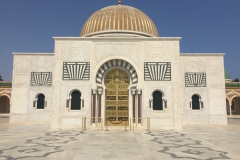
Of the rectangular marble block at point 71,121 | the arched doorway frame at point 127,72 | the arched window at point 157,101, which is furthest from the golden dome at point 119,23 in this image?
the rectangular marble block at point 71,121

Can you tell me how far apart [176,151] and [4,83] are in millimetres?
24187

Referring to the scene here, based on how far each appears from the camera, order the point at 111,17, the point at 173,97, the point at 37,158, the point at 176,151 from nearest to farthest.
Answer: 1. the point at 37,158
2. the point at 176,151
3. the point at 173,97
4. the point at 111,17

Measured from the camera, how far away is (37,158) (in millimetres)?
4555

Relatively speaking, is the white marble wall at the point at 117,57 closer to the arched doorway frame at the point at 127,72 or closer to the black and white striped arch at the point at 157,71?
the arched doorway frame at the point at 127,72

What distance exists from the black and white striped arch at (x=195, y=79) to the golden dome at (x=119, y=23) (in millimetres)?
4253

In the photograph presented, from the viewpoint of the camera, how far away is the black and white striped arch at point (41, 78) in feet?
49.1

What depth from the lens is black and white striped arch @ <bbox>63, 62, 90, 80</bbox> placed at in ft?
37.3

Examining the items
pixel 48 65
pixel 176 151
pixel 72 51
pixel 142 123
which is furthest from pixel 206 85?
pixel 48 65

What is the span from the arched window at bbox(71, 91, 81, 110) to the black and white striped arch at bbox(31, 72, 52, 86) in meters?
4.37

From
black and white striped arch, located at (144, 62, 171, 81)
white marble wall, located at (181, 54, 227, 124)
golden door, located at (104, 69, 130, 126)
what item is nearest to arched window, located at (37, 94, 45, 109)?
golden door, located at (104, 69, 130, 126)

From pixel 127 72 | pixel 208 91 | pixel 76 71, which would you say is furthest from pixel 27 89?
pixel 208 91

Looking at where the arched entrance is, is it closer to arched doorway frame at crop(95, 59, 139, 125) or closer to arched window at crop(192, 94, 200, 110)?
arched doorway frame at crop(95, 59, 139, 125)

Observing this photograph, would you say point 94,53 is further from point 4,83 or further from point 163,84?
point 4,83

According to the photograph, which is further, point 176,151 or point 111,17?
point 111,17
